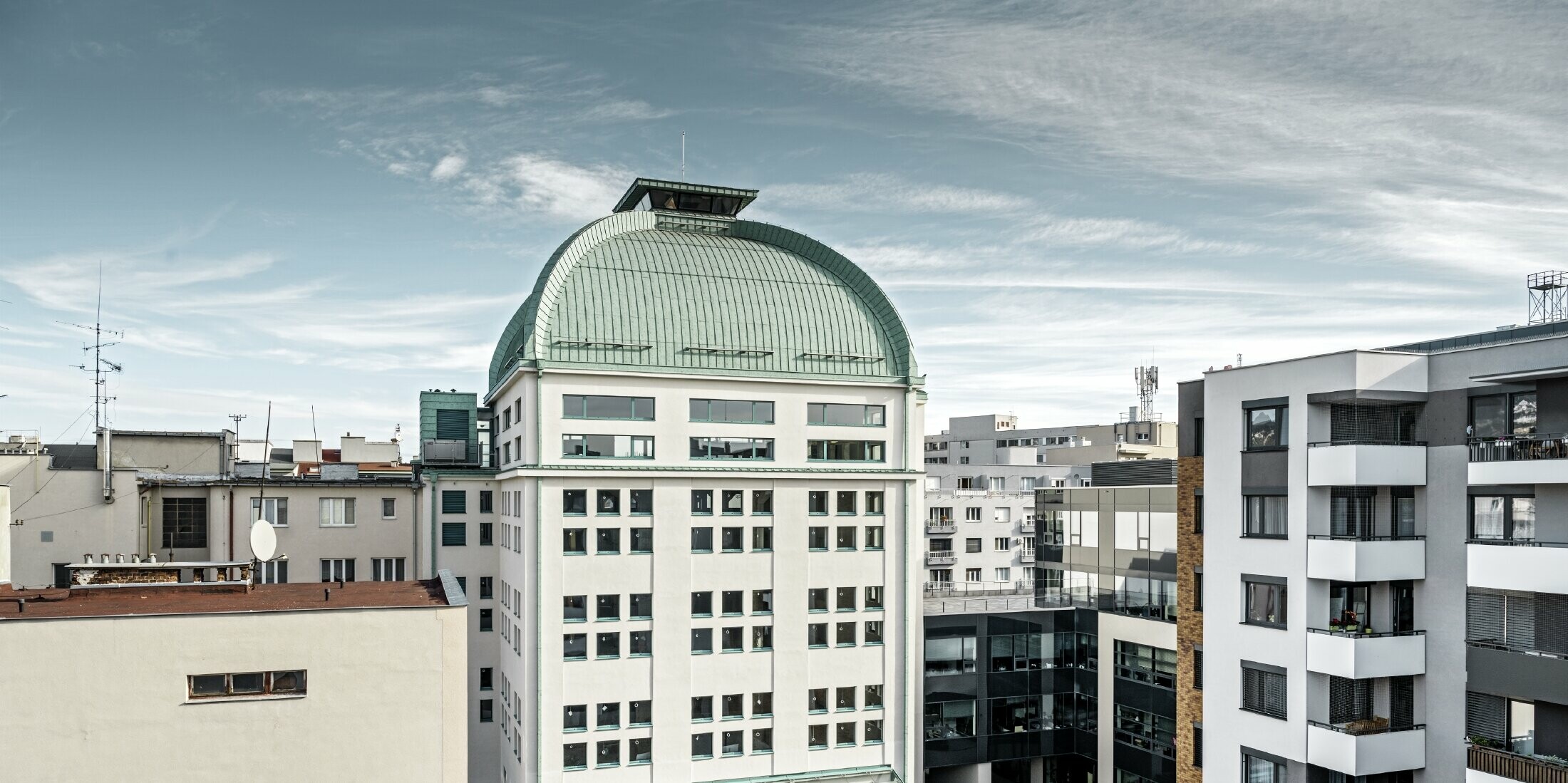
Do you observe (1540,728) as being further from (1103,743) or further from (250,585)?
(250,585)

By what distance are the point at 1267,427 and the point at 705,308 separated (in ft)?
85.6

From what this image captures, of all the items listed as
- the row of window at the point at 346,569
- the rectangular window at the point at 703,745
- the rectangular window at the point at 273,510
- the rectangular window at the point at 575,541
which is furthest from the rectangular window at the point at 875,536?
the rectangular window at the point at 273,510

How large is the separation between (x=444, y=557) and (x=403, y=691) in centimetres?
3070

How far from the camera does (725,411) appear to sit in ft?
171

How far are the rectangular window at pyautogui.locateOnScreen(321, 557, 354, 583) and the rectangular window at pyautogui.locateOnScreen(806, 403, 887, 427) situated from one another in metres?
27.7

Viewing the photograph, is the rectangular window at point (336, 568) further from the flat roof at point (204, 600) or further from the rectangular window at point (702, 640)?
the rectangular window at point (702, 640)

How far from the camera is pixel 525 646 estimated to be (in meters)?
49.0

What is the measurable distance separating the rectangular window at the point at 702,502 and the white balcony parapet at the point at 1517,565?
30.7 meters

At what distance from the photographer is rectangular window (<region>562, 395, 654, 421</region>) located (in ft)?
163

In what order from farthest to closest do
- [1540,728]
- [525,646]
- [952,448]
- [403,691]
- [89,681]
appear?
[952,448] < [525,646] < [1540,728] < [403,691] < [89,681]

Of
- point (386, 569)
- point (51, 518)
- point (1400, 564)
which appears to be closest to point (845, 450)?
point (1400, 564)

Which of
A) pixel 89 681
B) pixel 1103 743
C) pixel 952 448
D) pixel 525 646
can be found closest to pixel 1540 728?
pixel 1103 743

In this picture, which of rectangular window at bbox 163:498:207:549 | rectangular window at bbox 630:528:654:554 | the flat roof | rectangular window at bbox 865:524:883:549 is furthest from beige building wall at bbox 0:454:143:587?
rectangular window at bbox 865:524:883:549

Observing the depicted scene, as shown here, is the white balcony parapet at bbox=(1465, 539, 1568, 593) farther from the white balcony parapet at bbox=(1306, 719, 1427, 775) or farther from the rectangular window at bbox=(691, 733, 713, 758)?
the rectangular window at bbox=(691, 733, 713, 758)
